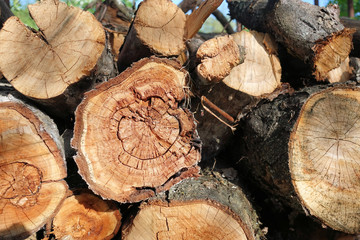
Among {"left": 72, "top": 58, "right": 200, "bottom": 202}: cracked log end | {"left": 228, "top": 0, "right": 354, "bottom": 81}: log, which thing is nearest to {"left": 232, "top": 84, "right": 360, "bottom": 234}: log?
{"left": 228, "top": 0, "right": 354, "bottom": 81}: log

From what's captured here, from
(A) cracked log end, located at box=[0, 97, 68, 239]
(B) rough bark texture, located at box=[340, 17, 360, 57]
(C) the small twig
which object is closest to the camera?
(A) cracked log end, located at box=[0, 97, 68, 239]

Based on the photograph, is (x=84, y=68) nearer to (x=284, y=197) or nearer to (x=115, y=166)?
(x=115, y=166)

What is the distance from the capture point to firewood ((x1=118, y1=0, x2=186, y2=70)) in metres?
1.91

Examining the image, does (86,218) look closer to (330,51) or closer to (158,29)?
(158,29)

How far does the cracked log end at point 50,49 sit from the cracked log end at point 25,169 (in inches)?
7.3

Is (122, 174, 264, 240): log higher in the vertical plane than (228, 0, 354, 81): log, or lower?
lower

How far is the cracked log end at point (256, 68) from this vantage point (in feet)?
6.94

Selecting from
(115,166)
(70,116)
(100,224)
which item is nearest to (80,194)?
(100,224)

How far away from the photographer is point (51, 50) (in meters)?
1.79

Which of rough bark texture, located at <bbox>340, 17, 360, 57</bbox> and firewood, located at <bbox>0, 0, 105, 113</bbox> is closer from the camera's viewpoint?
firewood, located at <bbox>0, 0, 105, 113</bbox>

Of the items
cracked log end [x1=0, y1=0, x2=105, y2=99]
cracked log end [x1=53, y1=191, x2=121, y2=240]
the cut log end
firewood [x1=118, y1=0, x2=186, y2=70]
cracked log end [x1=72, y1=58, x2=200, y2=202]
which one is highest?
firewood [x1=118, y1=0, x2=186, y2=70]

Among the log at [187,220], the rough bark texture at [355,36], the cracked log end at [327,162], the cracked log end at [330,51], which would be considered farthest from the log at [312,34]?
the log at [187,220]

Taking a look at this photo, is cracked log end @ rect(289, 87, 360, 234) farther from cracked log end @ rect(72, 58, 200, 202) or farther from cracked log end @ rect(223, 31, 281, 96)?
cracked log end @ rect(72, 58, 200, 202)

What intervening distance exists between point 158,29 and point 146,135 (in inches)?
29.2
